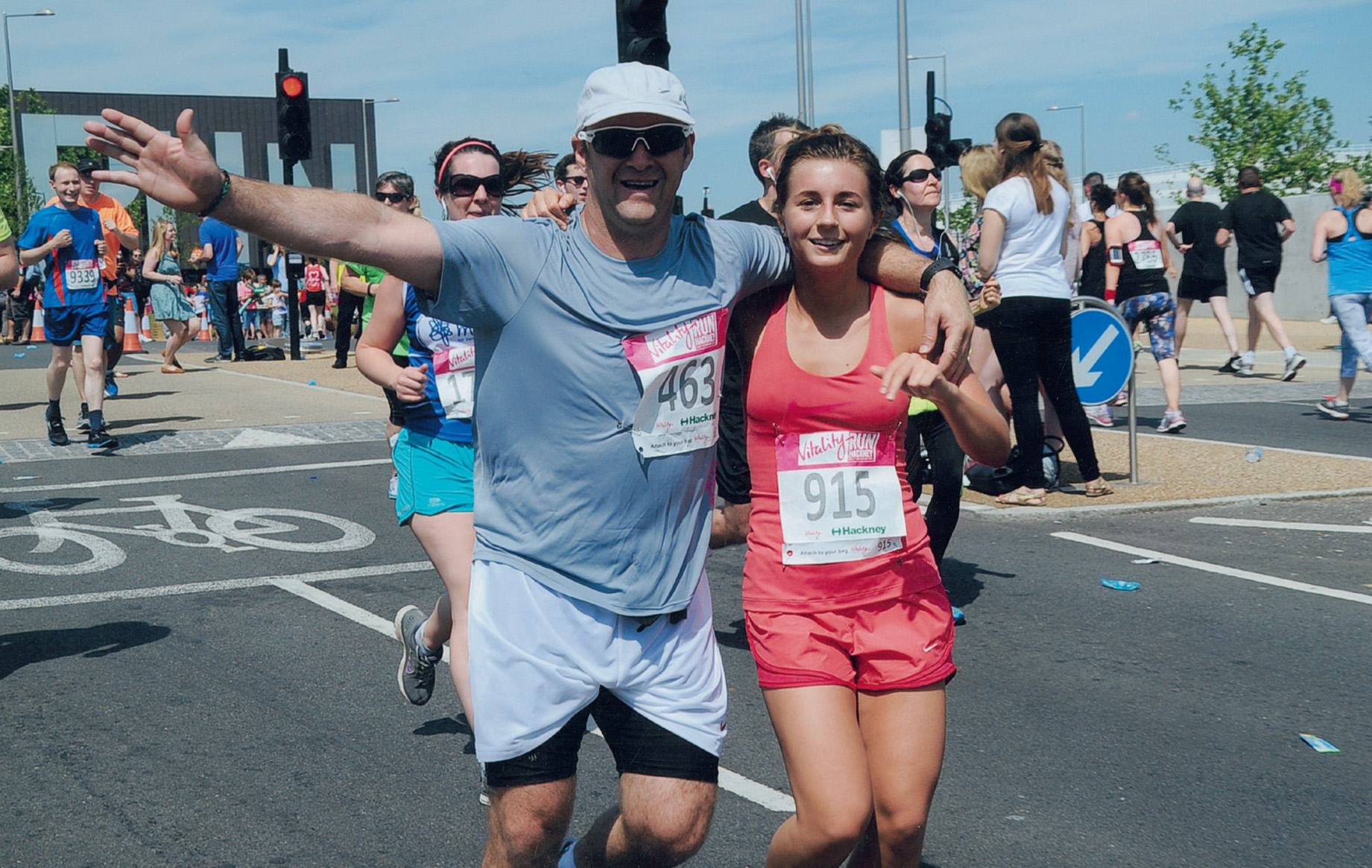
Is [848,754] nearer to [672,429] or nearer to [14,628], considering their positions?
[672,429]

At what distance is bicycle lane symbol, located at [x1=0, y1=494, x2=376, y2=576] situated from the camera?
7.74 m

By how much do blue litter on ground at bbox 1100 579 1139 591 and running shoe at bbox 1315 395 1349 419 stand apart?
7.13 metres

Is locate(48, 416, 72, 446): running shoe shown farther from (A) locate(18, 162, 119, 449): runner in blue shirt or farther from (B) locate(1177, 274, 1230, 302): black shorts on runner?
(B) locate(1177, 274, 1230, 302): black shorts on runner

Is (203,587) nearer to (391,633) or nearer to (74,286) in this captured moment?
(391,633)

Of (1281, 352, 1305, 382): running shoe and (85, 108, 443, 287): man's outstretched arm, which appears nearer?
(85, 108, 443, 287): man's outstretched arm

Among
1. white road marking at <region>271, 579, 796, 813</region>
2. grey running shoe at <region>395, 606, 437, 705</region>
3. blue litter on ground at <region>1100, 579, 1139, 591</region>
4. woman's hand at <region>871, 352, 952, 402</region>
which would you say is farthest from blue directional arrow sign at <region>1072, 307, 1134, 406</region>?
woman's hand at <region>871, 352, 952, 402</region>

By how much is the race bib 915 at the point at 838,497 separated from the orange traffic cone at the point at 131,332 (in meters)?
25.2

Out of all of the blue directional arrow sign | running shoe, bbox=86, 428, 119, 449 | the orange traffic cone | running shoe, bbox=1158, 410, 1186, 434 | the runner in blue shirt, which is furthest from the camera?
the orange traffic cone

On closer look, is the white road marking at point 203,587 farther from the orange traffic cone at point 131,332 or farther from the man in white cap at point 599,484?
the orange traffic cone at point 131,332

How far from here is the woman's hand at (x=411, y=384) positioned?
4273mm

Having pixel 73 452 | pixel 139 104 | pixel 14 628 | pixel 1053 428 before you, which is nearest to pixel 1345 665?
pixel 1053 428

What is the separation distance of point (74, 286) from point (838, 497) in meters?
10.1

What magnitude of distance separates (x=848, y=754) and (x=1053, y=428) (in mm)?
7425

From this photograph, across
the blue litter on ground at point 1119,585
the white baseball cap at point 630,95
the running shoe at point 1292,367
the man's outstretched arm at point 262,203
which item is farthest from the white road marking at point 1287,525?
the running shoe at point 1292,367
